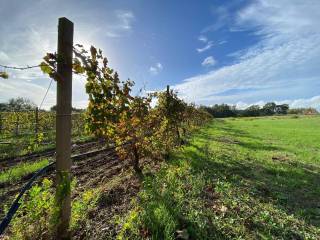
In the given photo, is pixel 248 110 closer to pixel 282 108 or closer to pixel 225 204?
pixel 282 108

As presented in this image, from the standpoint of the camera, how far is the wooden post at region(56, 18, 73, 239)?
2.77m

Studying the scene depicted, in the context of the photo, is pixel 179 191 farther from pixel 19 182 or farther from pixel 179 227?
pixel 19 182

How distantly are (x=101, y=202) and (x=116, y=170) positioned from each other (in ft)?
7.52

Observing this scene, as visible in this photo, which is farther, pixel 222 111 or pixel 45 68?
pixel 222 111

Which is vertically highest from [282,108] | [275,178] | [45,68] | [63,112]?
[282,108]

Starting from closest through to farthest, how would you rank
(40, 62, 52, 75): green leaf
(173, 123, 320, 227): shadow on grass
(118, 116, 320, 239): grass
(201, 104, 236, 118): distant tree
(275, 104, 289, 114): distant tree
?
(40, 62, 52, 75): green leaf, (118, 116, 320, 239): grass, (173, 123, 320, 227): shadow on grass, (201, 104, 236, 118): distant tree, (275, 104, 289, 114): distant tree

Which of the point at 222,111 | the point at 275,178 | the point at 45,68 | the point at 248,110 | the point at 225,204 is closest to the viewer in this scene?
the point at 45,68

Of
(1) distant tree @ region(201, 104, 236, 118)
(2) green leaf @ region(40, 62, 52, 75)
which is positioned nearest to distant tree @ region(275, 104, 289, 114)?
(1) distant tree @ region(201, 104, 236, 118)

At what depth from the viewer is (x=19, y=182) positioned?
6.34 meters

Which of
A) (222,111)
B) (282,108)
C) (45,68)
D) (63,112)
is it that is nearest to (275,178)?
(63,112)

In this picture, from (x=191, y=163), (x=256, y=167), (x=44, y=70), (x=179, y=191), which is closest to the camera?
(x=44, y=70)

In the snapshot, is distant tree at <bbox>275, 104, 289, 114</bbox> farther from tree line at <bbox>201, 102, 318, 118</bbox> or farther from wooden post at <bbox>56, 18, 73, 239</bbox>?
wooden post at <bbox>56, 18, 73, 239</bbox>

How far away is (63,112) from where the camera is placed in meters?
2.80

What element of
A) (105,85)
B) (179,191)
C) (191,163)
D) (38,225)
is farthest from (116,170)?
(38,225)
